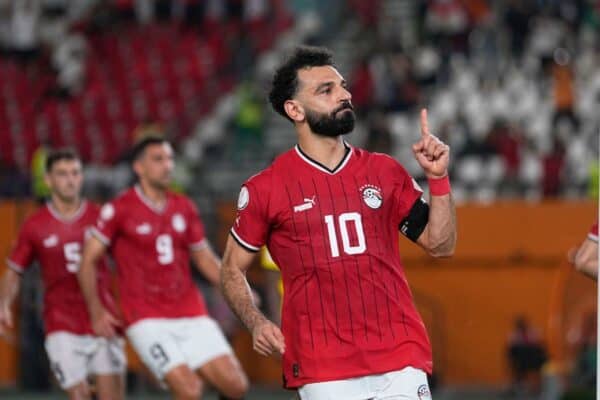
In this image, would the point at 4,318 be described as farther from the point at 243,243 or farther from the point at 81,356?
the point at 243,243

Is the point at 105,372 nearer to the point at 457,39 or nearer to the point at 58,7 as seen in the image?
the point at 457,39

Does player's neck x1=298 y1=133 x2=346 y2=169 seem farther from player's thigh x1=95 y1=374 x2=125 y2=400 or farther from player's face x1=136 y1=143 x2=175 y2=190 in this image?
player's thigh x1=95 y1=374 x2=125 y2=400

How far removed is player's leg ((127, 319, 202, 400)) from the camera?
33.5 ft

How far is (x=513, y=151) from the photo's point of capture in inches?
755

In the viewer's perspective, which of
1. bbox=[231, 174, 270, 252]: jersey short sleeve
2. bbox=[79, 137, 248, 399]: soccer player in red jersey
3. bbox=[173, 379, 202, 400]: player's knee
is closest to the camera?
bbox=[231, 174, 270, 252]: jersey short sleeve

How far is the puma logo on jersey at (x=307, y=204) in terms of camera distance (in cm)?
710

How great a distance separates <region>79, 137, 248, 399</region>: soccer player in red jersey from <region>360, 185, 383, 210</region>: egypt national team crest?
3.43 m

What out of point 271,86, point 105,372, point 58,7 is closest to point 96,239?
point 105,372

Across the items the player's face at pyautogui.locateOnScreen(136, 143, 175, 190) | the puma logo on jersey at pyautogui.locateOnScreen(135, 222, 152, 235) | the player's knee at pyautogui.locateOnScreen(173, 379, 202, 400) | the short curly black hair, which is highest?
the short curly black hair

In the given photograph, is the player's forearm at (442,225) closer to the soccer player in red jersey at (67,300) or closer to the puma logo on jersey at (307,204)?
the puma logo on jersey at (307,204)

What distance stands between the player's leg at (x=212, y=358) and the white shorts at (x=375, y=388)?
3285mm

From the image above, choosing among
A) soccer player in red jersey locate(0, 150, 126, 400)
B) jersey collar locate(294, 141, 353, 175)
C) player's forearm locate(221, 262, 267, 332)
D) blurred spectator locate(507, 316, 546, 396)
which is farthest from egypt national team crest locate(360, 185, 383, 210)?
blurred spectator locate(507, 316, 546, 396)

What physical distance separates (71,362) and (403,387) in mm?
4477

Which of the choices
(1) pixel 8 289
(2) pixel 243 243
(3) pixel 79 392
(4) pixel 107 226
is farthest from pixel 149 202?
(2) pixel 243 243
